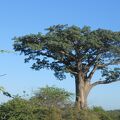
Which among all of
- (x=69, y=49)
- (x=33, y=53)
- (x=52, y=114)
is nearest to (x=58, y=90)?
(x=52, y=114)

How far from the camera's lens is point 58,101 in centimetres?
1798

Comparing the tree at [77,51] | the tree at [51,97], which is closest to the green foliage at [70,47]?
the tree at [77,51]

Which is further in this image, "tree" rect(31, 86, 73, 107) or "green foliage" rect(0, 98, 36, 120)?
"tree" rect(31, 86, 73, 107)

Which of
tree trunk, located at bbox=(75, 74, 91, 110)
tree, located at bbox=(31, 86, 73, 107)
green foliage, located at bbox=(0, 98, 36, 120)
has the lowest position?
green foliage, located at bbox=(0, 98, 36, 120)

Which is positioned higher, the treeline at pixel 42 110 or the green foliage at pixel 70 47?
the green foliage at pixel 70 47

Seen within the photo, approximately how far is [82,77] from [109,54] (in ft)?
10.7

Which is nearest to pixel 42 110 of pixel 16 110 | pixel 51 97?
pixel 16 110

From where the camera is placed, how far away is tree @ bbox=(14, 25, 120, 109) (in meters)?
39.1

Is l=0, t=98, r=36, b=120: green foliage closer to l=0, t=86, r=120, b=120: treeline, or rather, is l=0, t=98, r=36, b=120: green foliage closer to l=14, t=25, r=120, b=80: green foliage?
l=0, t=86, r=120, b=120: treeline

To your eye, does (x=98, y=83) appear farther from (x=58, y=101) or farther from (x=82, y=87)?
(x=58, y=101)

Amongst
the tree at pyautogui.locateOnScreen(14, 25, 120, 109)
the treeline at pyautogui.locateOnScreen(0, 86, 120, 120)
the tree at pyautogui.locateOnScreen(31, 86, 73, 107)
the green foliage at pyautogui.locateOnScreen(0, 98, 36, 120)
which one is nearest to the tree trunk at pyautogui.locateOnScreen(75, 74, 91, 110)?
the tree at pyautogui.locateOnScreen(14, 25, 120, 109)

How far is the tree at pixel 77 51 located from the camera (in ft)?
128

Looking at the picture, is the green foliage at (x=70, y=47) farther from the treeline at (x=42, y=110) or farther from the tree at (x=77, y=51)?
the treeline at (x=42, y=110)

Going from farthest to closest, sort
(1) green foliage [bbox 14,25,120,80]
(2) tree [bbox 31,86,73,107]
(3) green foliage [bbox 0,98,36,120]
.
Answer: (1) green foliage [bbox 14,25,120,80] < (2) tree [bbox 31,86,73,107] < (3) green foliage [bbox 0,98,36,120]
